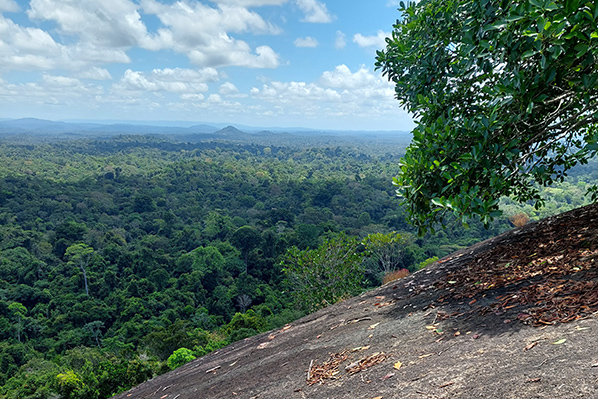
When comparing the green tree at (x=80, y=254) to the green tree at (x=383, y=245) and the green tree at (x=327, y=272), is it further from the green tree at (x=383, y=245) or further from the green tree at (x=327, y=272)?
the green tree at (x=327, y=272)

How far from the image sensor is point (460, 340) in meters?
2.97

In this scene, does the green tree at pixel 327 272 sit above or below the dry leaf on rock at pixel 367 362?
below

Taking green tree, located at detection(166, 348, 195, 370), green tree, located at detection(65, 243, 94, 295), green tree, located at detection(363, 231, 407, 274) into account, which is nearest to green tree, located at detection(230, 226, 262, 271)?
green tree, located at detection(65, 243, 94, 295)

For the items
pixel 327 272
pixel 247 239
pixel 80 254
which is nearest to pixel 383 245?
pixel 327 272

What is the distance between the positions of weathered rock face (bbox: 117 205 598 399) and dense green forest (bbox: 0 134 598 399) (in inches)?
28.0

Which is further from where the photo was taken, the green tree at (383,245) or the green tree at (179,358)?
the green tree at (179,358)

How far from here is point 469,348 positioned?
110 inches

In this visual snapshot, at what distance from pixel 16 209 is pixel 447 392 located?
63.0 metres

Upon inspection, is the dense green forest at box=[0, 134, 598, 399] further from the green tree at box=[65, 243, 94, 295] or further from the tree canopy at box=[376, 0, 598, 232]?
the tree canopy at box=[376, 0, 598, 232]

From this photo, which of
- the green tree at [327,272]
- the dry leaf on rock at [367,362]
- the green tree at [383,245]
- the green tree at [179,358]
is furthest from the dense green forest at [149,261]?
the dry leaf on rock at [367,362]

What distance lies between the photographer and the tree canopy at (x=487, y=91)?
2.70 m

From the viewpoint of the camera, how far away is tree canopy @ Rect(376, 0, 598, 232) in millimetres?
2701

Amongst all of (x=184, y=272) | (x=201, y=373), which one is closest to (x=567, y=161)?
(x=201, y=373)

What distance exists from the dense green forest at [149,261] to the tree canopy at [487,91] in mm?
514
